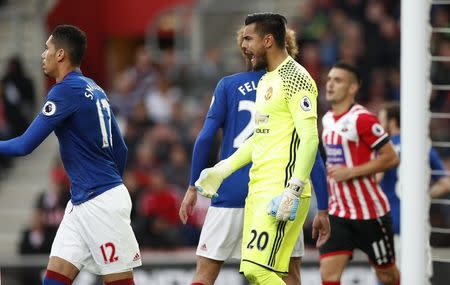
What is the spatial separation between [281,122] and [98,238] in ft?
4.78

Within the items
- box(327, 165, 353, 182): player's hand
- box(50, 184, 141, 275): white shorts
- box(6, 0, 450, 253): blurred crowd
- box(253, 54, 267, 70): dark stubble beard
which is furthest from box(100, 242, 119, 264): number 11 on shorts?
box(6, 0, 450, 253): blurred crowd

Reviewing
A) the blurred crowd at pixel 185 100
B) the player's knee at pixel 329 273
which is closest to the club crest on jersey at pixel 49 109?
the player's knee at pixel 329 273

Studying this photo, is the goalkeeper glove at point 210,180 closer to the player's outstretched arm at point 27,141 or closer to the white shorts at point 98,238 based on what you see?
the white shorts at point 98,238

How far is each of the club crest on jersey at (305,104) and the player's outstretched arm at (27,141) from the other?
1637 mm

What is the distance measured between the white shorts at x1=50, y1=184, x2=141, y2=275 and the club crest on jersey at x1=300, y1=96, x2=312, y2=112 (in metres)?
1.46

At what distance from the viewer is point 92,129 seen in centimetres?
786

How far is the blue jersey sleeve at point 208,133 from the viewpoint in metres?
8.23

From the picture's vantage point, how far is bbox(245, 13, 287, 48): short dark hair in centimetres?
752

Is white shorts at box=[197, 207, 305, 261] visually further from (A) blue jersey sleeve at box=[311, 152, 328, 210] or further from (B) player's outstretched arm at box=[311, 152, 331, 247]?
(A) blue jersey sleeve at box=[311, 152, 328, 210]

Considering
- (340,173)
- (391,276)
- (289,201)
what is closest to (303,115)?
(289,201)

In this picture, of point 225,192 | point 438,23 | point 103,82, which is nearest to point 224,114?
point 225,192

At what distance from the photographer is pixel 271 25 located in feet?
24.7

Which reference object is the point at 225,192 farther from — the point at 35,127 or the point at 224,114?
the point at 35,127

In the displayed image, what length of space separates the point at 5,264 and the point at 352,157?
528 centimetres
